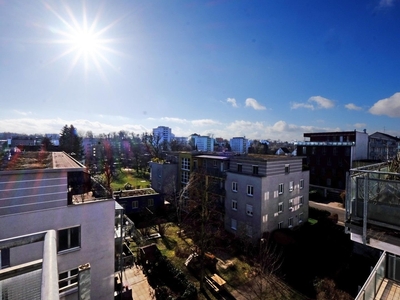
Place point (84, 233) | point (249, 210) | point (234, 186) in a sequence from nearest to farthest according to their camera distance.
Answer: point (84, 233)
point (249, 210)
point (234, 186)

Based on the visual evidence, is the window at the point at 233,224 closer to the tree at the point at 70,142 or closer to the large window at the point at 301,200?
the large window at the point at 301,200

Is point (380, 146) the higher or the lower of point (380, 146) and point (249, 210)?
the higher

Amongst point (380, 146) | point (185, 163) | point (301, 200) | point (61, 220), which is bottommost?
point (301, 200)

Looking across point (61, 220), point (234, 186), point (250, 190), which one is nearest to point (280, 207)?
point (250, 190)

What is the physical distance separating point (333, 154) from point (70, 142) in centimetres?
5568

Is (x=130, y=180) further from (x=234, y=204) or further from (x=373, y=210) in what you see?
(x=373, y=210)

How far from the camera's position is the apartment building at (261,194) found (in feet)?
63.9

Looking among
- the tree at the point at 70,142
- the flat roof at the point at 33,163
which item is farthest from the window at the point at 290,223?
the tree at the point at 70,142

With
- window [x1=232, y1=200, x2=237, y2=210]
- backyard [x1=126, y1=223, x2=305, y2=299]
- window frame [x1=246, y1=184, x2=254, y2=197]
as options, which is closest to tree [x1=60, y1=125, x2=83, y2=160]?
backyard [x1=126, y1=223, x2=305, y2=299]

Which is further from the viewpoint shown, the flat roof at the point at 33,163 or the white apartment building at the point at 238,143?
the white apartment building at the point at 238,143

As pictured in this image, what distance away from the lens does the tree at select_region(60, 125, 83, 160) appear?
53188 mm

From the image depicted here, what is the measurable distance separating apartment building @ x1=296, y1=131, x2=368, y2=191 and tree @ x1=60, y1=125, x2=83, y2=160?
4880 centimetres

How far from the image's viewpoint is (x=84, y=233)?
365 inches

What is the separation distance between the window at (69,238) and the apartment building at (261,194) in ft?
45.6
